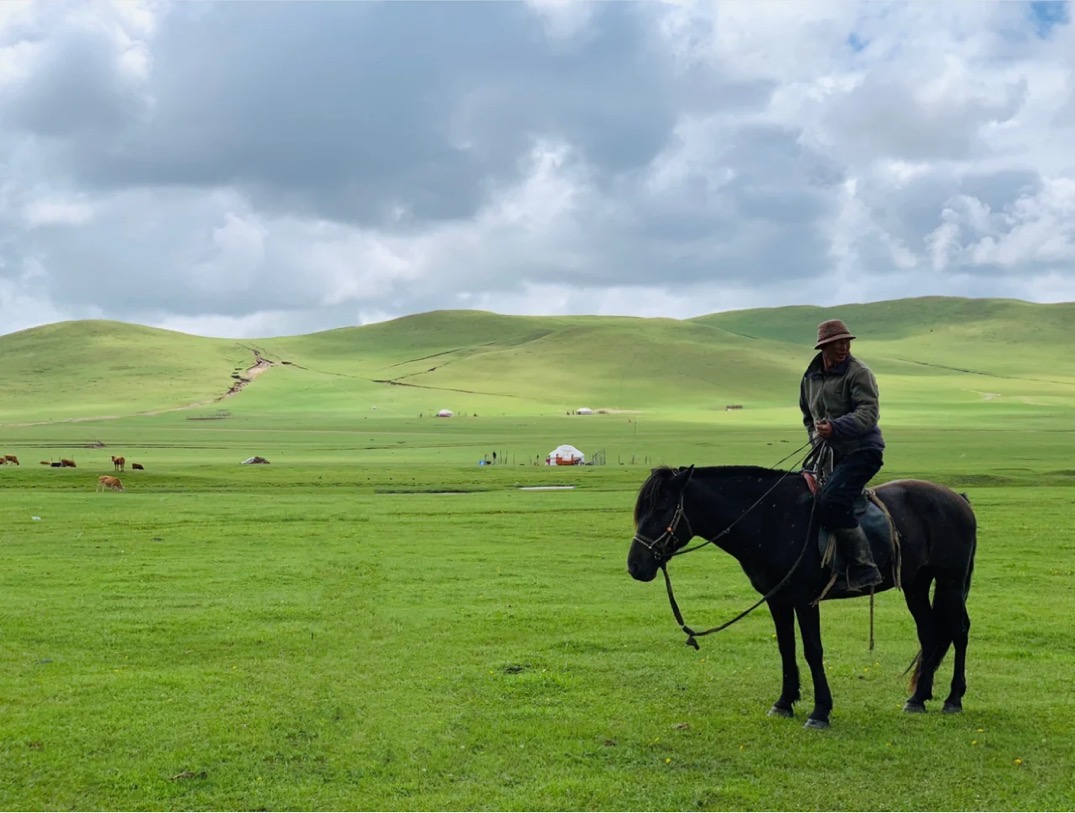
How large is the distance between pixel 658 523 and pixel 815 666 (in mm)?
2228

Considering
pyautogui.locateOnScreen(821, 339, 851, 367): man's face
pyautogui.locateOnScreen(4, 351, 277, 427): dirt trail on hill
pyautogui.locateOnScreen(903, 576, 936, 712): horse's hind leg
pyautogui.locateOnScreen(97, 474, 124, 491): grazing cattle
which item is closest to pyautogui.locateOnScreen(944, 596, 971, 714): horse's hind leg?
pyautogui.locateOnScreen(903, 576, 936, 712): horse's hind leg

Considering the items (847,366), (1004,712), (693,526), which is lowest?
(1004,712)

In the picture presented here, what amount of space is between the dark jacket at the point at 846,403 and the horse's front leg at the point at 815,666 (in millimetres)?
1771

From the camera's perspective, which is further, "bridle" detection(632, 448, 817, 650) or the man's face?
the man's face

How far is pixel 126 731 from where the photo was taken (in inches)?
396

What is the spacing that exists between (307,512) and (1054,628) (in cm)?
2344

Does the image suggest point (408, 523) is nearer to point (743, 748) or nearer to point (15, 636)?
point (15, 636)

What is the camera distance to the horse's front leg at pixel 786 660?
418 inches

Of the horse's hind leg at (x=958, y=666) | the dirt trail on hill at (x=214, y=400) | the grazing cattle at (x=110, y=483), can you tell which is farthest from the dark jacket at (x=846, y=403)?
the dirt trail on hill at (x=214, y=400)

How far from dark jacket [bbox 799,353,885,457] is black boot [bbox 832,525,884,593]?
0.85m

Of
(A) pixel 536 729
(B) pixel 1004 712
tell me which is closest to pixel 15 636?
(A) pixel 536 729

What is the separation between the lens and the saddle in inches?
415

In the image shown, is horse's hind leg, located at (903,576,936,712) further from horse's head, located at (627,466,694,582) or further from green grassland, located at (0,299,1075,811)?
horse's head, located at (627,466,694,582)

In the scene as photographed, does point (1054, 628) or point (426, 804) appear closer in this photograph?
point (426, 804)
